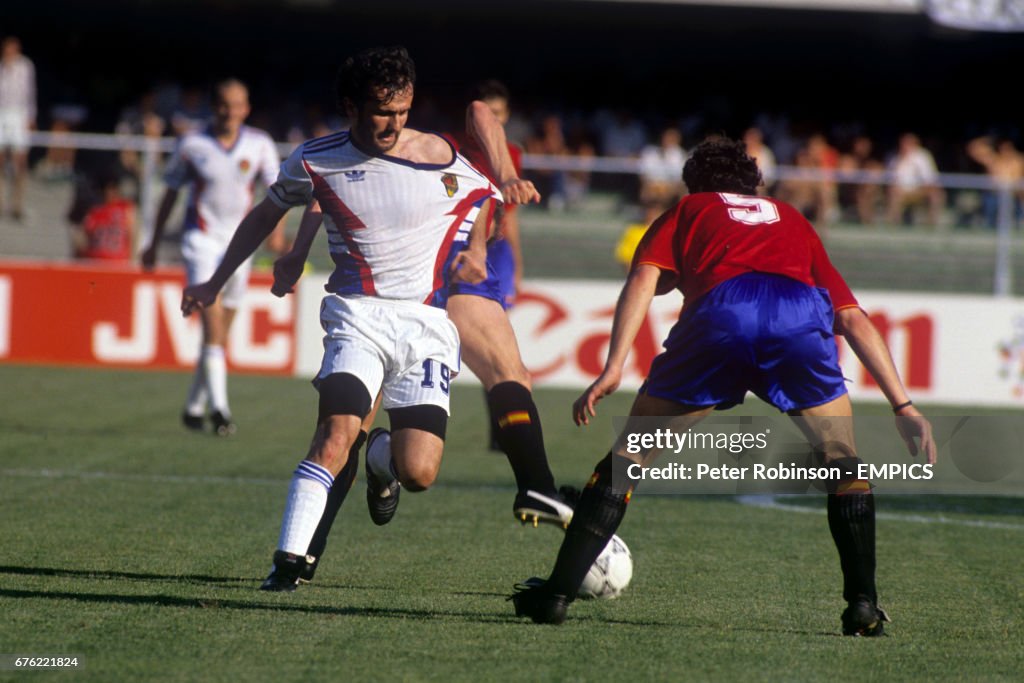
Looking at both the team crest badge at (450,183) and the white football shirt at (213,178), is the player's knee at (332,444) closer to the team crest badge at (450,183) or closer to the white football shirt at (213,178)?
the team crest badge at (450,183)

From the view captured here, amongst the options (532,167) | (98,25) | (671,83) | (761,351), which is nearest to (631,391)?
(532,167)

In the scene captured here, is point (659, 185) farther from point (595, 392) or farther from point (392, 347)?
point (595, 392)

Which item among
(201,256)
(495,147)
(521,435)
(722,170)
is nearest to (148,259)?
(201,256)

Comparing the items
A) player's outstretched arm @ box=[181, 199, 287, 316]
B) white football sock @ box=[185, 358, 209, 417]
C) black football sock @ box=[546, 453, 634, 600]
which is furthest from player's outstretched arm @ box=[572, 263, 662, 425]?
white football sock @ box=[185, 358, 209, 417]

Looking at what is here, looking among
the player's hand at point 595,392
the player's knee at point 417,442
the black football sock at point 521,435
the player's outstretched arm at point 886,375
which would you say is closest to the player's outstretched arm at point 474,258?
the player's knee at point 417,442

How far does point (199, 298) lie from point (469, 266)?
3.48 feet

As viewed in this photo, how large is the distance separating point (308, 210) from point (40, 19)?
2570 centimetres

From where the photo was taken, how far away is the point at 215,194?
34.7 feet

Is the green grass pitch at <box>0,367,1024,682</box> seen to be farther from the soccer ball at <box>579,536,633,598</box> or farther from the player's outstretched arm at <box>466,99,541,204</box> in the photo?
the player's outstretched arm at <box>466,99,541,204</box>

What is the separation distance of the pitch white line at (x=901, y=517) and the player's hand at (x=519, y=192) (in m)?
3.34

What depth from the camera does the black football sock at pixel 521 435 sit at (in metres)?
5.63

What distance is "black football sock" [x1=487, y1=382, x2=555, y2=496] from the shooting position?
18.5ft

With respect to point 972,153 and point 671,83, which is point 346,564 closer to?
point 972,153

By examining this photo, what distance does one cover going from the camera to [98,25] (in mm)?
29453
